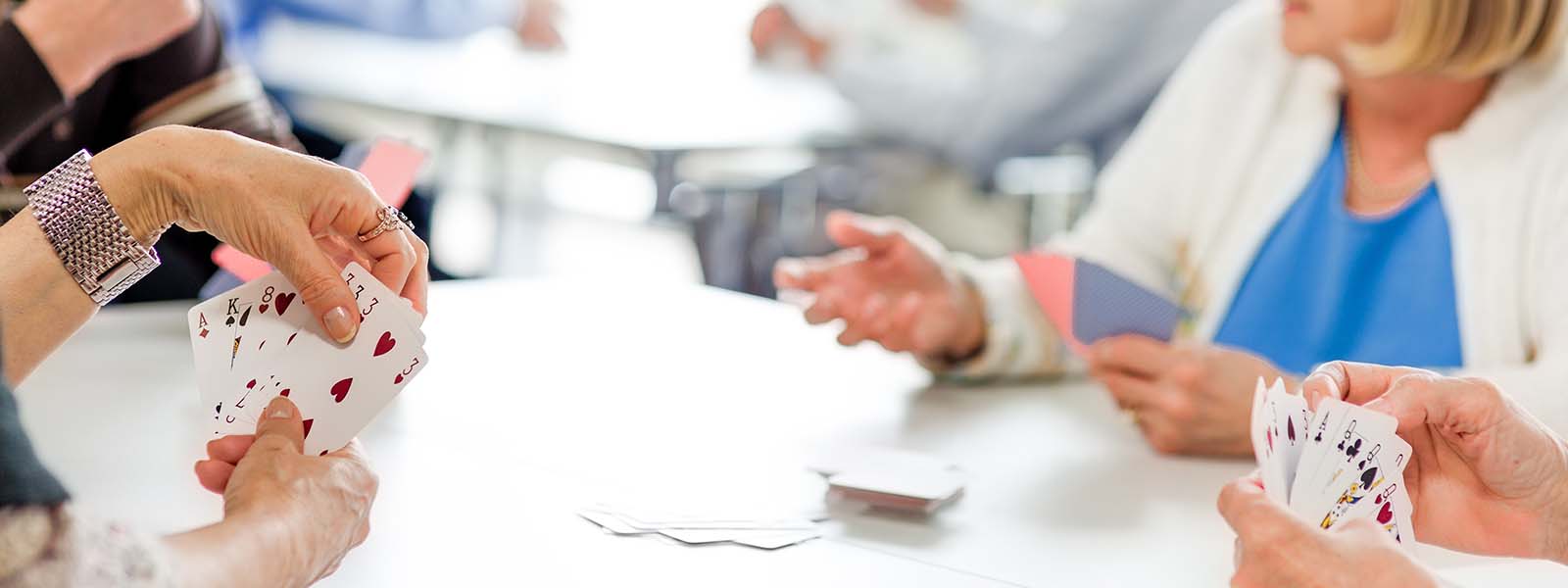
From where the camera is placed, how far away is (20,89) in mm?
1551

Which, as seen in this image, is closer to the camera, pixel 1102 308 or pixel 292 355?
pixel 292 355

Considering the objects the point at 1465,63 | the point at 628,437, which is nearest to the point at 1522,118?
the point at 1465,63

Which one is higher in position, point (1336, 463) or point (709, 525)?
point (1336, 463)

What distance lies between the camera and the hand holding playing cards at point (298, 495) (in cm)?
91

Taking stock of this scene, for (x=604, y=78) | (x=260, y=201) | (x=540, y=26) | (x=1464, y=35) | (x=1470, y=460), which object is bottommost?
(x=604, y=78)

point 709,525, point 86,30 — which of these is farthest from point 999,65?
point 709,525

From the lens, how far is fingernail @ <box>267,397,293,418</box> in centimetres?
104

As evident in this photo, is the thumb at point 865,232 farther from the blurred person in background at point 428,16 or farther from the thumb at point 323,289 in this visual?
the blurred person in background at point 428,16

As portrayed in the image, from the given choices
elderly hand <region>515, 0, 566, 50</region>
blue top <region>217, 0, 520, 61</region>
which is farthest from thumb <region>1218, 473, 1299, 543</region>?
elderly hand <region>515, 0, 566, 50</region>

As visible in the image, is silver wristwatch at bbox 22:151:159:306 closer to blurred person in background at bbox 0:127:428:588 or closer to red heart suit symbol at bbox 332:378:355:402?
blurred person in background at bbox 0:127:428:588

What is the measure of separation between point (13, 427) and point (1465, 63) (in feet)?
4.90

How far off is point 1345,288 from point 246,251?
1285 mm

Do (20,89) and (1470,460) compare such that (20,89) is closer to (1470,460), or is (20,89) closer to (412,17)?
(1470,460)

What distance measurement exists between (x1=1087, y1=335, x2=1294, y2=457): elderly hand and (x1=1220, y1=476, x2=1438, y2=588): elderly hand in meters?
0.44
